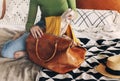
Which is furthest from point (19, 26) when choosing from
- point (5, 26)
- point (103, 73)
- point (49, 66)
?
point (103, 73)

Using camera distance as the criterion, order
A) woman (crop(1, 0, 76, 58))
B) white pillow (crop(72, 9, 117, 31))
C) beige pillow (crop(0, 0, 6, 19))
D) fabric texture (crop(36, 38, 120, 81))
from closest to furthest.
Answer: fabric texture (crop(36, 38, 120, 81)) < woman (crop(1, 0, 76, 58)) < white pillow (crop(72, 9, 117, 31)) < beige pillow (crop(0, 0, 6, 19))

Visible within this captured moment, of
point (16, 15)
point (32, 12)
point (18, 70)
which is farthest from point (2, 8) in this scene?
point (18, 70)

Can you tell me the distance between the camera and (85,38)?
1.91 m

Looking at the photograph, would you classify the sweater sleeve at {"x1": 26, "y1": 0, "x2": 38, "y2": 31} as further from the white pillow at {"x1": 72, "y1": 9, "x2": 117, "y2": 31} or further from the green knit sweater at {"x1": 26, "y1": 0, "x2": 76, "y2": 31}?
the white pillow at {"x1": 72, "y1": 9, "x2": 117, "y2": 31}

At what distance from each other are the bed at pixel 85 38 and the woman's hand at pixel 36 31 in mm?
161

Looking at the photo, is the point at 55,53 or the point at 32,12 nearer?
the point at 55,53

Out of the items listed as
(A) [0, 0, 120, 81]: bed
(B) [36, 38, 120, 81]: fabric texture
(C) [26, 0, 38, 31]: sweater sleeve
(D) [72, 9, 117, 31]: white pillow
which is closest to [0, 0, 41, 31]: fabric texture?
(A) [0, 0, 120, 81]: bed

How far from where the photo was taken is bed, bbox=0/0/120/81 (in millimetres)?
1469

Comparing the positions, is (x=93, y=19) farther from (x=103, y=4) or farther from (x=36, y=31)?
(x=36, y=31)

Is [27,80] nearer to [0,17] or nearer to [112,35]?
[112,35]

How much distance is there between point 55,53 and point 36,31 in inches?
8.6

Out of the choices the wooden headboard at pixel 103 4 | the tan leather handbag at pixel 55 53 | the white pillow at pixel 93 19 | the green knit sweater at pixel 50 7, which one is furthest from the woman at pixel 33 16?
the wooden headboard at pixel 103 4

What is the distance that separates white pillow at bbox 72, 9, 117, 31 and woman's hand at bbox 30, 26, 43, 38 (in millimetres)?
633

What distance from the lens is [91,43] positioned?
1.85 m
